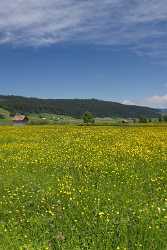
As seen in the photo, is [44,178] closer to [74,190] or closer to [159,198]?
[74,190]

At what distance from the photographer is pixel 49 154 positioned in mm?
25969

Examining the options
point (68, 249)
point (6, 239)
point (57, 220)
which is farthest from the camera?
point (57, 220)

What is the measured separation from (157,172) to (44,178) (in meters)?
4.37

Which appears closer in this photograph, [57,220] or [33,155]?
[57,220]

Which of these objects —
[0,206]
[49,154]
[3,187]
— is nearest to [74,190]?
[0,206]

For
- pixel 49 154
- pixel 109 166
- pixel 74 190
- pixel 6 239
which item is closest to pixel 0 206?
pixel 74 190

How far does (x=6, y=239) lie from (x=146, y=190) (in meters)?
6.05

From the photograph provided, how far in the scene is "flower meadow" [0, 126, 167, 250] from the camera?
10.8 metres

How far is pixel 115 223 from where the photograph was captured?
11.4m

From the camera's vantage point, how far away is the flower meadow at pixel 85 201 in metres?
10.8

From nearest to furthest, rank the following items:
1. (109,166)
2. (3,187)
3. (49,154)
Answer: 1. (3,187)
2. (109,166)
3. (49,154)

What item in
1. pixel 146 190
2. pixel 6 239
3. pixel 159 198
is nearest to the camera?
pixel 6 239

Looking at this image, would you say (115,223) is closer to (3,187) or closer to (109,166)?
(3,187)

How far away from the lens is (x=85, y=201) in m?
13.9
